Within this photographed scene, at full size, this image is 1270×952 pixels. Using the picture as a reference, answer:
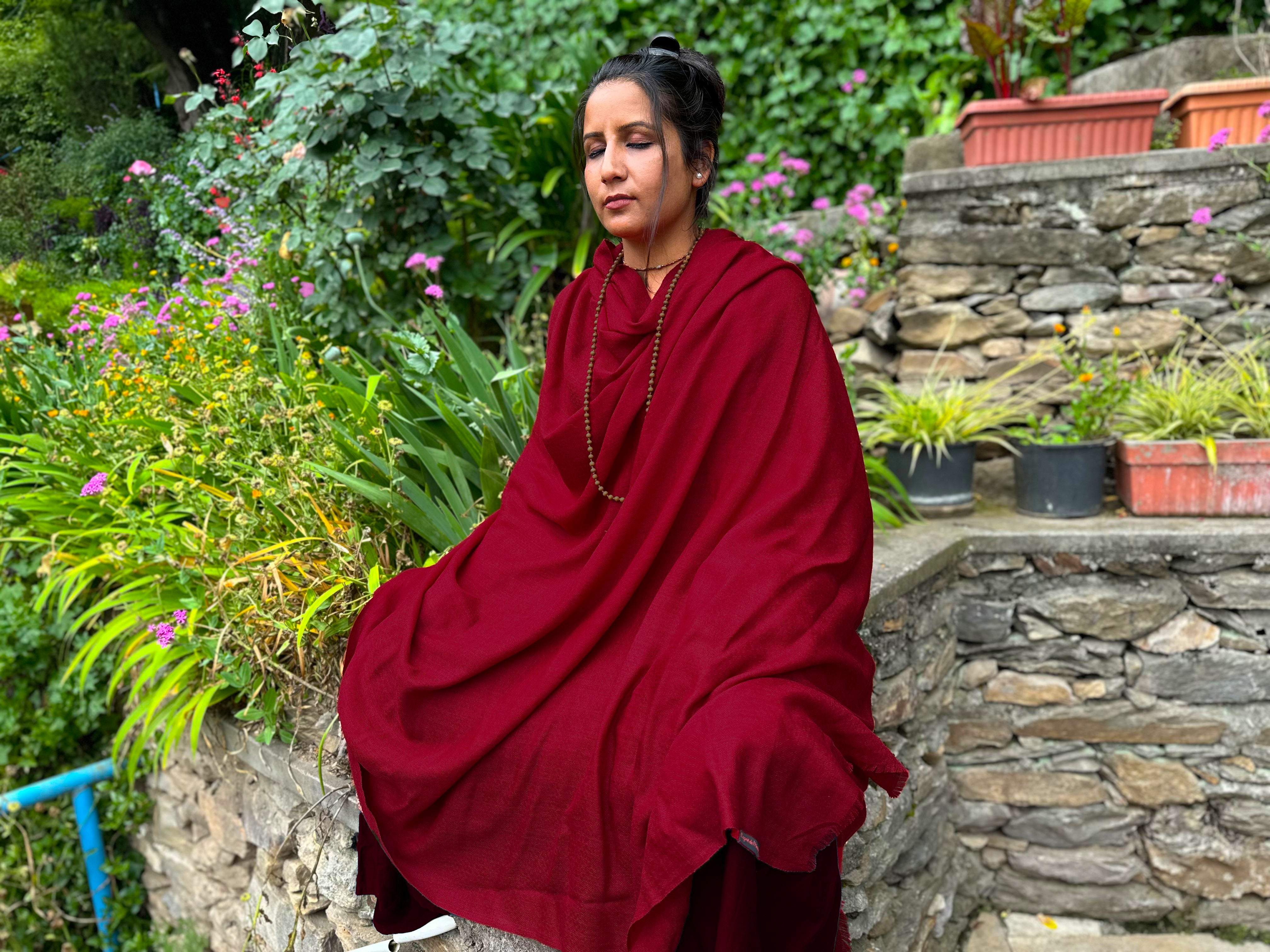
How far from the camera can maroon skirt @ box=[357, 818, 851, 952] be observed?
1226mm

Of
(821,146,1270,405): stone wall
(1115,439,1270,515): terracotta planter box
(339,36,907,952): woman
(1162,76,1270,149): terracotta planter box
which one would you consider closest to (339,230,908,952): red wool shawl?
(339,36,907,952): woman

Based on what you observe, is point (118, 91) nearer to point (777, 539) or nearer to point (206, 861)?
point (206, 861)

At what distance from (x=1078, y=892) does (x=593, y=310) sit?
101 inches

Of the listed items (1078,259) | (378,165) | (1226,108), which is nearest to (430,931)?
(378,165)

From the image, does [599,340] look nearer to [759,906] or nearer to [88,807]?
[759,906]

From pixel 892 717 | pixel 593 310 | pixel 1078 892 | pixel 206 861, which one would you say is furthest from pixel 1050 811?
pixel 206 861

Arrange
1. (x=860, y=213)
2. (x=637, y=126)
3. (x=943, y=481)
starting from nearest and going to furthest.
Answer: (x=637, y=126) < (x=943, y=481) < (x=860, y=213)

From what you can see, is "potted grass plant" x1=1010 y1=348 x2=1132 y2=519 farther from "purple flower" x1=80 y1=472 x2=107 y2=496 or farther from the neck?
"purple flower" x1=80 y1=472 x2=107 y2=496

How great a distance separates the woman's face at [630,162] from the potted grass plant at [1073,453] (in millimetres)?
2006

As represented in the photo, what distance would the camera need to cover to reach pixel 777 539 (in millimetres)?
1442

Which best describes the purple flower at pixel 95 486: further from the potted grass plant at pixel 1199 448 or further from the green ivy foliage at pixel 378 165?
the potted grass plant at pixel 1199 448

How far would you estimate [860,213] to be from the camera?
3.88 meters

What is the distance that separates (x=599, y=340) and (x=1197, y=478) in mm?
2290

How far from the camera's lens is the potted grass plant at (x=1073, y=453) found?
3.07 m
